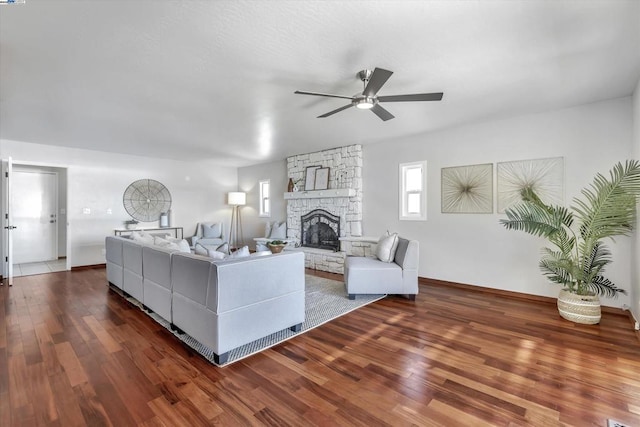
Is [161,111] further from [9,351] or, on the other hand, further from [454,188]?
[454,188]

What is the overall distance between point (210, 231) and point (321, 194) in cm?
318

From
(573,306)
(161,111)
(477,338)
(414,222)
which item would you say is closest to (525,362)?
(477,338)

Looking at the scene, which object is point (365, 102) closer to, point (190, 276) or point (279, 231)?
point (190, 276)

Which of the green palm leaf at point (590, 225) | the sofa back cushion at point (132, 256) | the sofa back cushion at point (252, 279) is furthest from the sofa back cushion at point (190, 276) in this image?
the green palm leaf at point (590, 225)

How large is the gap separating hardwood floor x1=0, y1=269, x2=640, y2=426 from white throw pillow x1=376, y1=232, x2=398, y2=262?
37.5 inches

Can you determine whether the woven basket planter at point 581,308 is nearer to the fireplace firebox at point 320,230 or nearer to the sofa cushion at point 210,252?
the fireplace firebox at point 320,230

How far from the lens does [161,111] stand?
12.0 feet

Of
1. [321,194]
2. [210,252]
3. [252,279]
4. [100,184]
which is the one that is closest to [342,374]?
[252,279]

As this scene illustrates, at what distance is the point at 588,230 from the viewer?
306 cm

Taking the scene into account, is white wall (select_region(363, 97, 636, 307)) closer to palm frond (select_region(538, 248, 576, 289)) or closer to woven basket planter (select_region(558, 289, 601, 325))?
palm frond (select_region(538, 248, 576, 289))

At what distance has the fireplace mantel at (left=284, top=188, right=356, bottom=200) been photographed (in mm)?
5531

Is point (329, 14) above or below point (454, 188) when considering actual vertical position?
above

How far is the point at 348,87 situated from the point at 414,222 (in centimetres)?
280

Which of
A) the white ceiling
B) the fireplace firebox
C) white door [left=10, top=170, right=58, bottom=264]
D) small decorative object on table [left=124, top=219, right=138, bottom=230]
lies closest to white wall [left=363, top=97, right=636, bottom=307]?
the white ceiling
